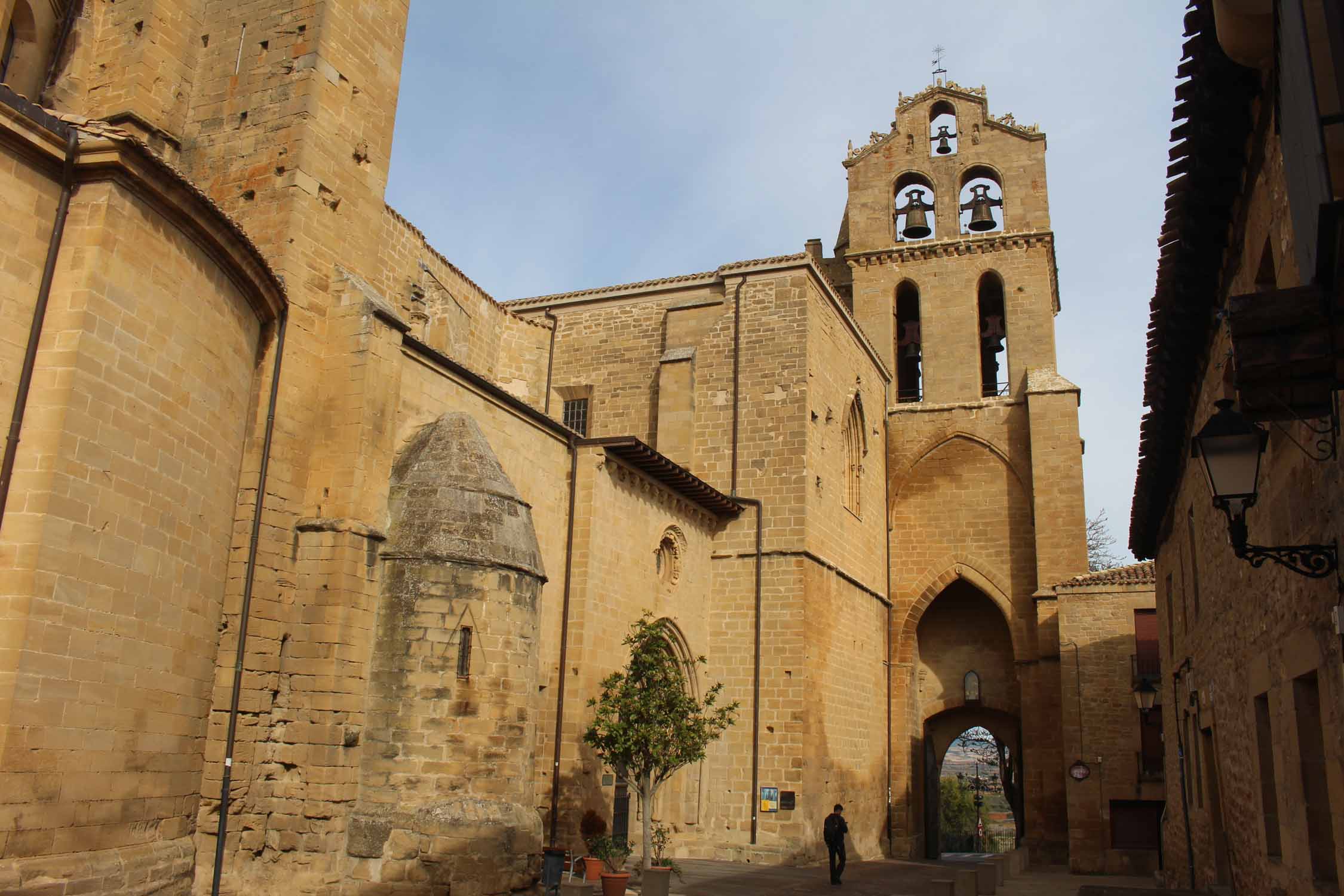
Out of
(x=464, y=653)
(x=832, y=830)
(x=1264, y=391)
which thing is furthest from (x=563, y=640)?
(x=1264, y=391)

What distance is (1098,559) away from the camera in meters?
36.5

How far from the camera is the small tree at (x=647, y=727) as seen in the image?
1248 centimetres

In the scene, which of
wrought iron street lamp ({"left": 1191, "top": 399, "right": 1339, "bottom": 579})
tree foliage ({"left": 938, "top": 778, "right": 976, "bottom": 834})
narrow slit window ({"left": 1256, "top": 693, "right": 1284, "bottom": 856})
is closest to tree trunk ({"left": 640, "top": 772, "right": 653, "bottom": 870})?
narrow slit window ({"left": 1256, "top": 693, "right": 1284, "bottom": 856})

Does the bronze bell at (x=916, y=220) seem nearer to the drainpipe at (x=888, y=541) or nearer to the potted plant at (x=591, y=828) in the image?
the drainpipe at (x=888, y=541)

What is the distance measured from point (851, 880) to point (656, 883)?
5.88 meters

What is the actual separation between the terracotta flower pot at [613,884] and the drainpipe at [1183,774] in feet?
21.3

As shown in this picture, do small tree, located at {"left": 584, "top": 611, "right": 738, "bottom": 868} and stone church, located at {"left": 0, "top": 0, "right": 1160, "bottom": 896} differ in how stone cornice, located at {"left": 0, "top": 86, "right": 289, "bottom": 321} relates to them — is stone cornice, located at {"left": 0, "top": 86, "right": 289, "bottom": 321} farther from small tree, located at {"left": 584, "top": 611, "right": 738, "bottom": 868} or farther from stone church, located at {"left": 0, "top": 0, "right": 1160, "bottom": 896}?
small tree, located at {"left": 584, "top": 611, "right": 738, "bottom": 868}

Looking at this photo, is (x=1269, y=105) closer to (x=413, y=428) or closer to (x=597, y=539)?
(x=413, y=428)

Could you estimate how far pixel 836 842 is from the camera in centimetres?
1509

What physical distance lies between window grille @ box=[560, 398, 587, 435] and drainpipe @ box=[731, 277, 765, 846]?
3.48 meters

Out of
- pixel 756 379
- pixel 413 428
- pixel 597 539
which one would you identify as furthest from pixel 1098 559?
pixel 413 428

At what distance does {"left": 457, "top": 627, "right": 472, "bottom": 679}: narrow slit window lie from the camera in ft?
34.1

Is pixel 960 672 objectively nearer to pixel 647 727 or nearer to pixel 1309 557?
pixel 647 727

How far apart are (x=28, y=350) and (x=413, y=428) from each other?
4.70 meters
